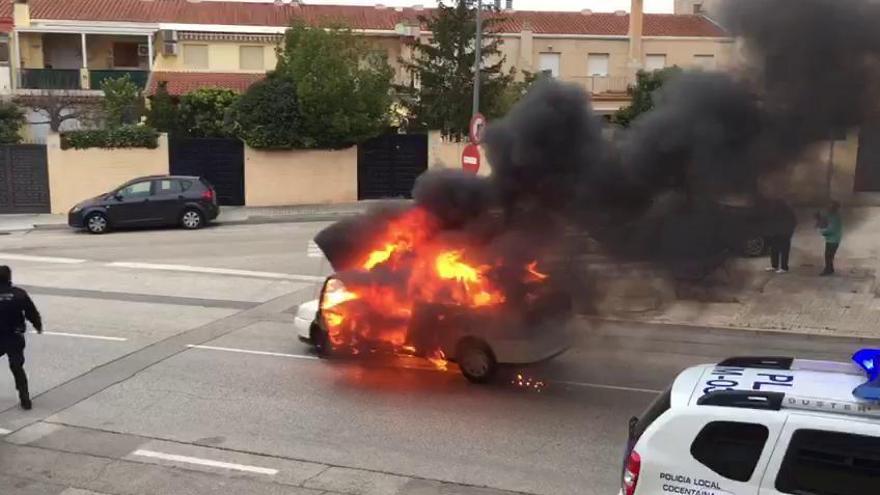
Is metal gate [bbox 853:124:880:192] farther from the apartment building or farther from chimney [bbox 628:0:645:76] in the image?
chimney [bbox 628:0:645:76]

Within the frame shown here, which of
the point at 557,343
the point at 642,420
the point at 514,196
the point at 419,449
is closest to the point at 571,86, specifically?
the point at 514,196

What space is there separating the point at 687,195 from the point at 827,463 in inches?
170

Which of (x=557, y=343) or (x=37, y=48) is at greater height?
(x=37, y=48)

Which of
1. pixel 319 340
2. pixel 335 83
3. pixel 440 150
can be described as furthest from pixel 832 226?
pixel 440 150

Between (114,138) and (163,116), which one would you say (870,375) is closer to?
(114,138)

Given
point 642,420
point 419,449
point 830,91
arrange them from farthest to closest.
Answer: point 830,91 < point 419,449 < point 642,420

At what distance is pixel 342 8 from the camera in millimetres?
41750

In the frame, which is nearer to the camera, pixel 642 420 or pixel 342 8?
pixel 642 420

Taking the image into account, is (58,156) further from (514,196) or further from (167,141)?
(514,196)

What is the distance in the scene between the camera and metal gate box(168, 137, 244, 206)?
25.1 m

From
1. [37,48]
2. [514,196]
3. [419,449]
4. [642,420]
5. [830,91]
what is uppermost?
[37,48]

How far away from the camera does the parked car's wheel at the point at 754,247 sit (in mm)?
8195

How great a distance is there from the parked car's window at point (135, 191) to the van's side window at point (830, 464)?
1952 cm

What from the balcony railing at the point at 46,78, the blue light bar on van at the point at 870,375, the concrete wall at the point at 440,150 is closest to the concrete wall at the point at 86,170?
the concrete wall at the point at 440,150
